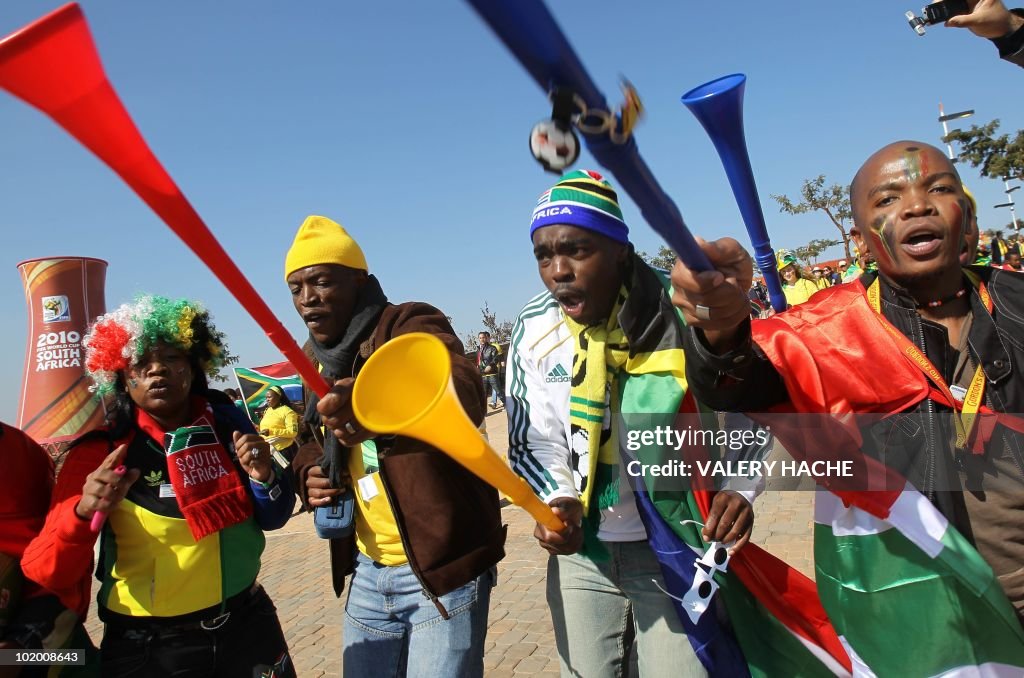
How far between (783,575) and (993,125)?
81.7 ft

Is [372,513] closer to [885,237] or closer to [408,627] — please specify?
[408,627]

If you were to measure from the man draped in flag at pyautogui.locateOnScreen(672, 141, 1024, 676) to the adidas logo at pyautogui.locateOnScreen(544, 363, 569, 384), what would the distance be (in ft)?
2.76

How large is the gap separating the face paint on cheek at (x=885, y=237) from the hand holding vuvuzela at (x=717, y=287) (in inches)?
24.0

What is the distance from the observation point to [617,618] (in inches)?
98.0

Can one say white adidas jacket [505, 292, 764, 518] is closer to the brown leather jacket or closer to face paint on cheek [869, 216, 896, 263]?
Answer: the brown leather jacket

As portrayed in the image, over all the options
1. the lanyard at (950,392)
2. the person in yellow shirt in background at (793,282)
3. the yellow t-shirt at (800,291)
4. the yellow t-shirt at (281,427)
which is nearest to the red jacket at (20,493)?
the lanyard at (950,392)

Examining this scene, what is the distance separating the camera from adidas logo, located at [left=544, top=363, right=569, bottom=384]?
8.46 feet

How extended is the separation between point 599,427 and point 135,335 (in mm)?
1968

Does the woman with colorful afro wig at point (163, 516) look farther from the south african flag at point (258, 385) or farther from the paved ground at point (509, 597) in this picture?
the south african flag at point (258, 385)

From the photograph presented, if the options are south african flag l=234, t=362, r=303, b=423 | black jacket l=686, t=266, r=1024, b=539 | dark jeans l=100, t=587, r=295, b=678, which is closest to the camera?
black jacket l=686, t=266, r=1024, b=539

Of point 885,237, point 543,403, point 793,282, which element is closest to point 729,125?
point 885,237

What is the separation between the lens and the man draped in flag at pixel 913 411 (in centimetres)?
170

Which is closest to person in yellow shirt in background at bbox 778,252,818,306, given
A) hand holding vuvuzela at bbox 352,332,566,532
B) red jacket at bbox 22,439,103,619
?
hand holding vuvuzela at bbox 352,332,566,532

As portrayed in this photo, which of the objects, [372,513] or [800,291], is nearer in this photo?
[372,513]
